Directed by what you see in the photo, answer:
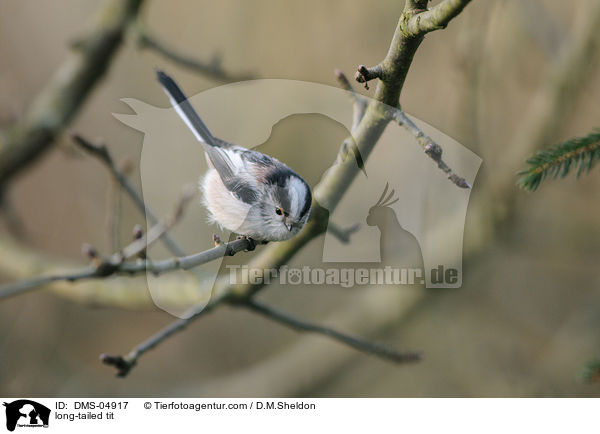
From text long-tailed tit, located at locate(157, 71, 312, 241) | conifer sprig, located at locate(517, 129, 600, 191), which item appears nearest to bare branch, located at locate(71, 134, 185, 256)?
text long-tailed tit, located at locate(157, 71, 312, 241)

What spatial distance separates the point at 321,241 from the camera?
1.67 m

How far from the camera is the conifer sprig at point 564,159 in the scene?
0.72 meters

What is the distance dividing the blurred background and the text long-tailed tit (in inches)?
21.4

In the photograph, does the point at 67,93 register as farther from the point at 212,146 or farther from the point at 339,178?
the point at 339,178

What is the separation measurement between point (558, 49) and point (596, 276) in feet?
3.30

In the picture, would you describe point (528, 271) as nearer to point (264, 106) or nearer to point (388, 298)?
point (388, 298)

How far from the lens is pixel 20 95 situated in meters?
2.08

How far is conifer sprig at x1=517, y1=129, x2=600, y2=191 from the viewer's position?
72cm

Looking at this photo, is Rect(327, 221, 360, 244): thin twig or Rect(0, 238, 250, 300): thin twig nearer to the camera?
Rect(0, 238, 250, 300): thin twig

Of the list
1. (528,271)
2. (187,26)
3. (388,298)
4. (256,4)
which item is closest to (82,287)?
(388,298)
